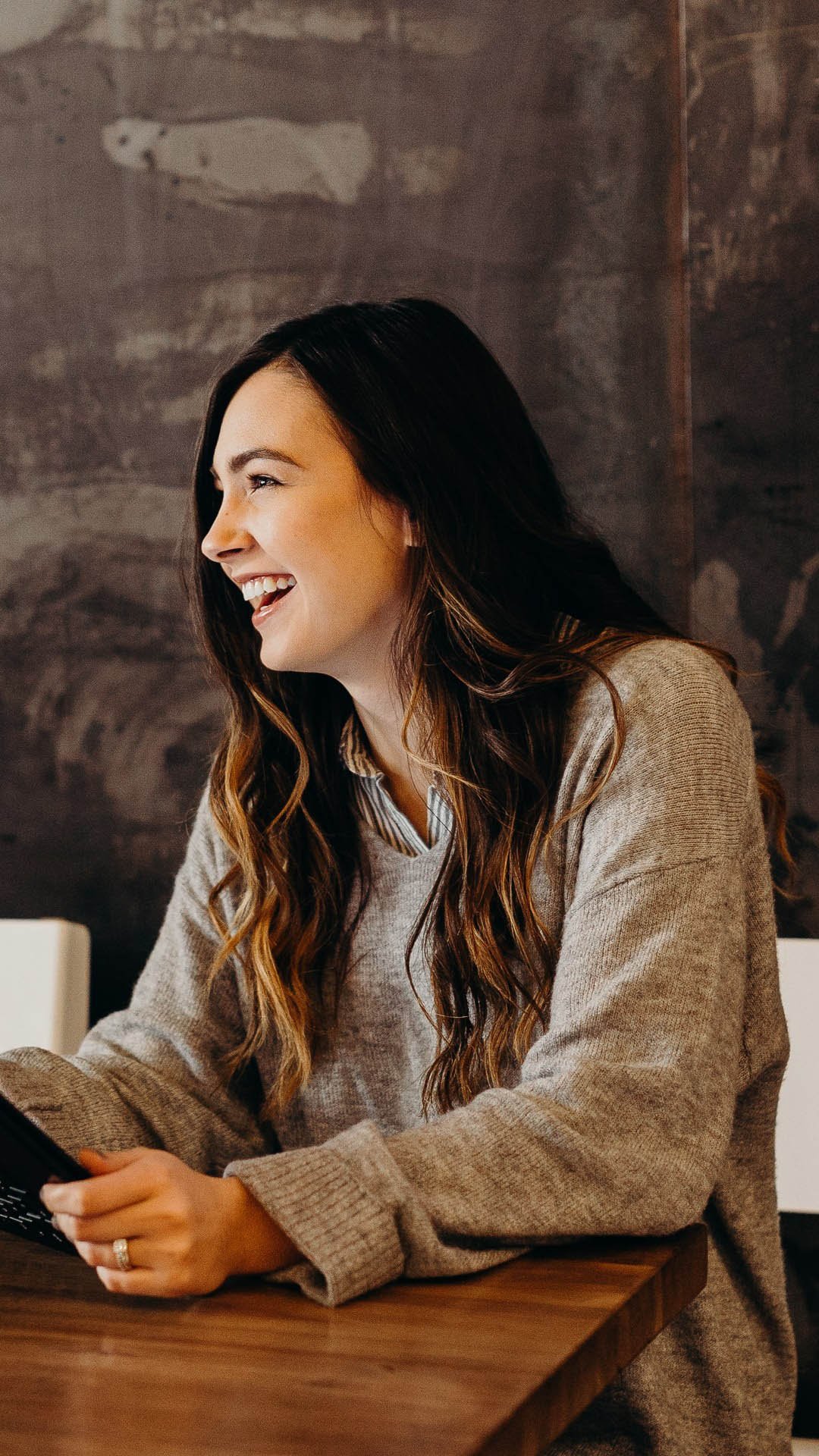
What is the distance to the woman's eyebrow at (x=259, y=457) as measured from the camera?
143 cm

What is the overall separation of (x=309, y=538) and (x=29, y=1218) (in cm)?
71

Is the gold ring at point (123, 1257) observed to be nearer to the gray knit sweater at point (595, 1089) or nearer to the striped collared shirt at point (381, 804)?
the gray knit sweater at point (595, 1089)

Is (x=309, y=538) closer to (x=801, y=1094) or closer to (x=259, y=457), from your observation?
(x=259, y=457)

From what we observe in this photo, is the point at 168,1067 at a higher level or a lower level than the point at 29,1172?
lower

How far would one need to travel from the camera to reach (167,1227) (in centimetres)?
84

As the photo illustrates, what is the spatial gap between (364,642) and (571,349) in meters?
0.79

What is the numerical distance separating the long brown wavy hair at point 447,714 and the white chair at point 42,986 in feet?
1.89

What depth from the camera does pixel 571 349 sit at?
80.0 inches

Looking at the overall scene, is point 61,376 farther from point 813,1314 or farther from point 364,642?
point 813,1314

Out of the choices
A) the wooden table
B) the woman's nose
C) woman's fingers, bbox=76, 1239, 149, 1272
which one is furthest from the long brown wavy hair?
woman's fingers, bbox=76, 1239, 149, 1272

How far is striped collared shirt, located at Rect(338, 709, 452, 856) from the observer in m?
1.41

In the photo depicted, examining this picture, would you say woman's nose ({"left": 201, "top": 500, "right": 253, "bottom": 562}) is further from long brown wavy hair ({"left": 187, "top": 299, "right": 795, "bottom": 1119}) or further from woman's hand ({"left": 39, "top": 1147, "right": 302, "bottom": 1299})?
woman's hand ({"left": 39, "top": 1147, "right": 302, "bottom": 1299})

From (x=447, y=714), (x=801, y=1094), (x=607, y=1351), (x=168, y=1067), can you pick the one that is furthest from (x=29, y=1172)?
(x=801, y=1094)

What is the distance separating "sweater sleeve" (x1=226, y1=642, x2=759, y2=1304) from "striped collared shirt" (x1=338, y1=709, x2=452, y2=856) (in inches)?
8.2
